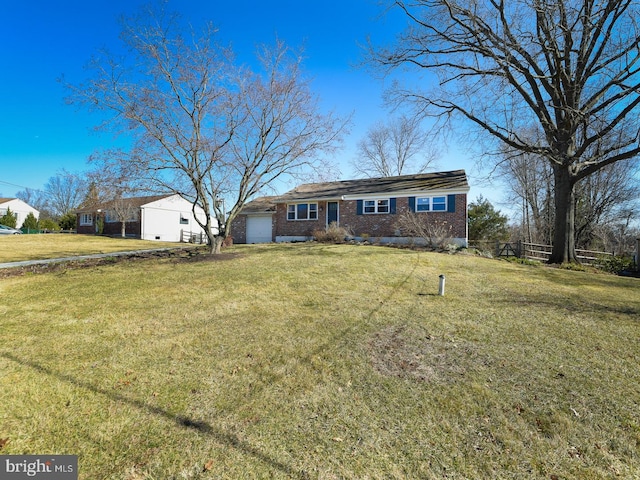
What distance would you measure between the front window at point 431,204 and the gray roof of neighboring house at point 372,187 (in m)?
0.63

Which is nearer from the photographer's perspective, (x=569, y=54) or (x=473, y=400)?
(x=473, y=400)

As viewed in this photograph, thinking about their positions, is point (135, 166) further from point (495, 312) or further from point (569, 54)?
point (569, 54)

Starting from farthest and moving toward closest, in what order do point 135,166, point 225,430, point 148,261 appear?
point 148,261 < point 135,166 < point 225,430

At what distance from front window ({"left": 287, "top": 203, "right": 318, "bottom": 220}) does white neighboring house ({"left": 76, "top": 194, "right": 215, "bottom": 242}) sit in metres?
12.2

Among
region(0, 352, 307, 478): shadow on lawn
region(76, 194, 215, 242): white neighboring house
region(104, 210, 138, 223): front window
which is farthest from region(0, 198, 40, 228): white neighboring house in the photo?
region(0, 352, 307, 478): shadow on lawn

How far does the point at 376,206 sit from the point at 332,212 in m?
3.34

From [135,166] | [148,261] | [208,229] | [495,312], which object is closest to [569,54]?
[495,312]

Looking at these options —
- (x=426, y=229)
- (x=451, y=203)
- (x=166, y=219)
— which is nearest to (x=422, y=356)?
(x=426, y=229)

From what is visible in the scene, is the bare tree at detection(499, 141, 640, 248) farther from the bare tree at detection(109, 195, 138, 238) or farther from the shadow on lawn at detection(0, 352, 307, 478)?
the bare tree at detection(109, 195, 138, 238)

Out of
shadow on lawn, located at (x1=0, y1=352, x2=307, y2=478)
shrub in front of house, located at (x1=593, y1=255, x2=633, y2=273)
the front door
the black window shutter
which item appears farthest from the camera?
the front door

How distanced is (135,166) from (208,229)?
3695 mm

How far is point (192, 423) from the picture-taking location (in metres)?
2.85

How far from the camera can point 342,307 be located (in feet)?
21.2

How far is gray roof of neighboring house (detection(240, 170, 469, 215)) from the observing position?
18703 mm
